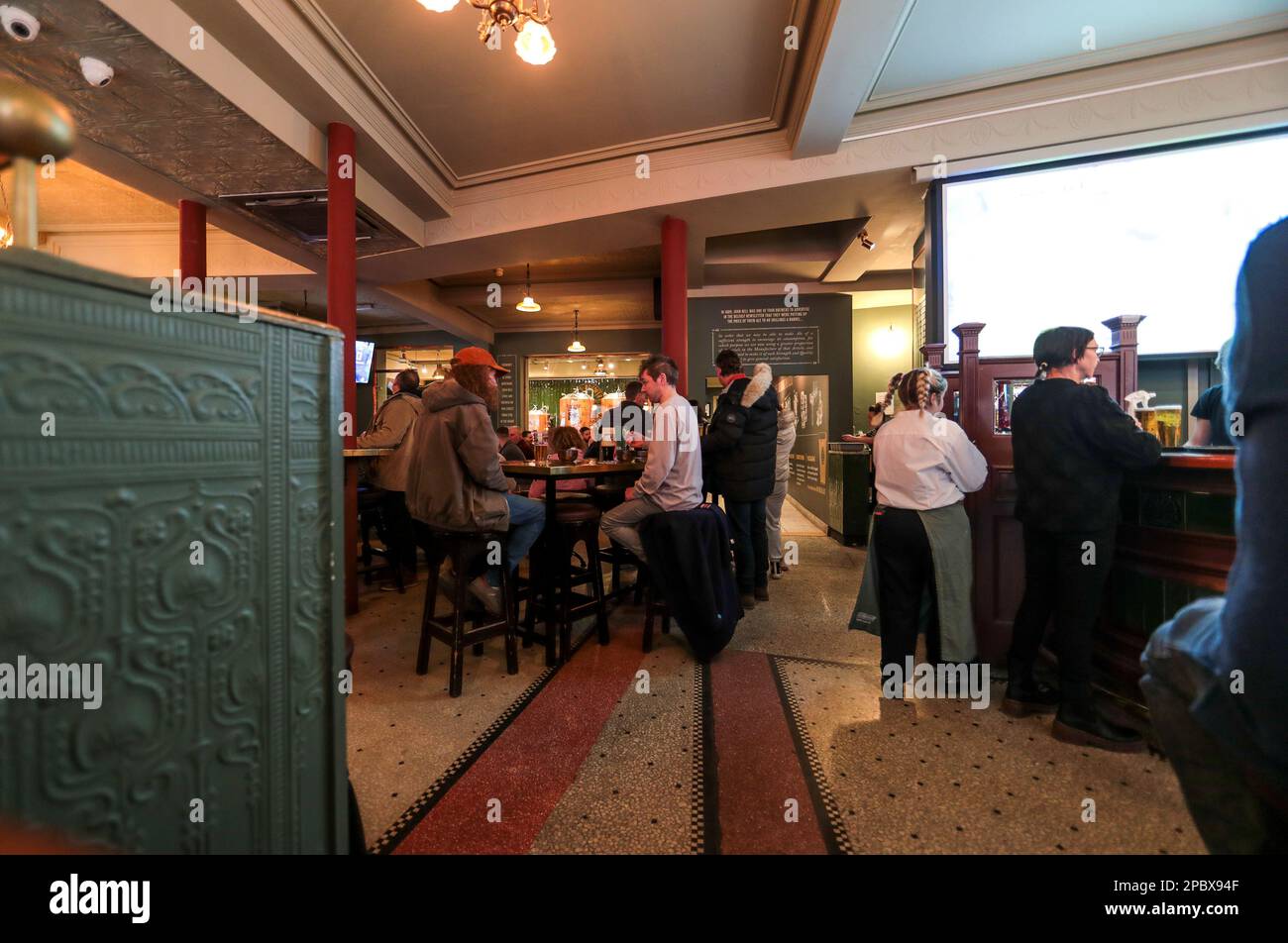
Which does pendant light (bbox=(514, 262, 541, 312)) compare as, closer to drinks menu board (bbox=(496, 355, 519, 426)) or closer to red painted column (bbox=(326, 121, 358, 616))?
drinks menu board (bbox=(496, 355, 519, 426))

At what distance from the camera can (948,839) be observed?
1.33 m

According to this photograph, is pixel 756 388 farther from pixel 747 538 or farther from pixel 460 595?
pixel 460 595

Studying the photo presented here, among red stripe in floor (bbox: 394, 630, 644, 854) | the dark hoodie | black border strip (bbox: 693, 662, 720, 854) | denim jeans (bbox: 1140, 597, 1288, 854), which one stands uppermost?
the dark hoodie

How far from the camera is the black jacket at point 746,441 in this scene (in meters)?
3.27

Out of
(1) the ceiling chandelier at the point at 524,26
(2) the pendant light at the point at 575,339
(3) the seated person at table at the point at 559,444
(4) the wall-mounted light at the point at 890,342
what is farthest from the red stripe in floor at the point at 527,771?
(2) the pendant light at the point at 575,339

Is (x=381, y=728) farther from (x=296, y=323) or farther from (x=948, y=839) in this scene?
(x=948, y=839)

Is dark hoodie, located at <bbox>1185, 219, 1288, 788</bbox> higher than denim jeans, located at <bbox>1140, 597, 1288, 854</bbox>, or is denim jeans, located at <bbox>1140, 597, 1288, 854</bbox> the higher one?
dark hoodie, located at <bbox>1185, 219, 1288, 788</bbox>

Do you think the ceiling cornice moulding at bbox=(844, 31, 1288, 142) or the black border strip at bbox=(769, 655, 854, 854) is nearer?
the black border strip at bbox=(769, 655, 854, 854)

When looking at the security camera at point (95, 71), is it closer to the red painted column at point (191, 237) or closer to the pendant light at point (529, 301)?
the red painted column at point (191, 237)

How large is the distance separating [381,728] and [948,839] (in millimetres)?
1920

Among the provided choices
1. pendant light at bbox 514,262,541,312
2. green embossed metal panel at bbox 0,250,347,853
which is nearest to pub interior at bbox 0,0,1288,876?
green embossed metal panel at bbox 0,250,347,853

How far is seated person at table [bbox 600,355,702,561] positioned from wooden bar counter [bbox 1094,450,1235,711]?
1785mm

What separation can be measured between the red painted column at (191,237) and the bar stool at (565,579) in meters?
4.26

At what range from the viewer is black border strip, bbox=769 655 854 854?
4.41 ft
